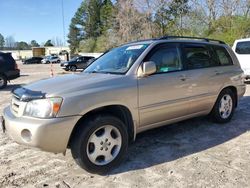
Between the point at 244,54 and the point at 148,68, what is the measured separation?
8750 mm

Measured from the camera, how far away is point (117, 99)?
153 inches

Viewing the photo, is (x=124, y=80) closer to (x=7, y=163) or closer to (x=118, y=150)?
(x=118, y=150)

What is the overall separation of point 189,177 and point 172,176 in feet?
0.69

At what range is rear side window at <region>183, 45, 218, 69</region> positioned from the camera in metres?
5.04

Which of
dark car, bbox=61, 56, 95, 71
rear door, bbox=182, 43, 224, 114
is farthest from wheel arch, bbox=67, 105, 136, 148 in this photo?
dark car, bbox=61, 56, 95, 71

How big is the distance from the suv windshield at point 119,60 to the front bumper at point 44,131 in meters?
1.24

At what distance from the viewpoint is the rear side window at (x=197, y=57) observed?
5.04 metres

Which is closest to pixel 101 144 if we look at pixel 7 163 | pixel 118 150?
pixel 118 150

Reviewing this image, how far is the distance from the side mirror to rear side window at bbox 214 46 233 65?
2.14 metres

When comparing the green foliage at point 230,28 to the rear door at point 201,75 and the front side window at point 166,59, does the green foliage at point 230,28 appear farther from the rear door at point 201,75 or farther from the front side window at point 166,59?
the front side window at point 166,59

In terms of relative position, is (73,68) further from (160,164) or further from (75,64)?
(160,164)

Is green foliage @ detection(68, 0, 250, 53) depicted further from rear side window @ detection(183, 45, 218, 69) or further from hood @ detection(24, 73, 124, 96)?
hood @ detection(24, 73, 124, 96)

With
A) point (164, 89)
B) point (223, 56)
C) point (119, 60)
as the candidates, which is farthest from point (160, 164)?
point (223, 56)

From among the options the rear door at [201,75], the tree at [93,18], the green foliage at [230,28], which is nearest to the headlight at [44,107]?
the rear door at [201,75]
